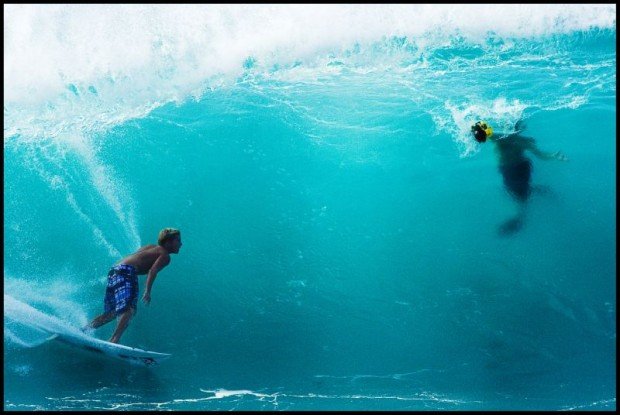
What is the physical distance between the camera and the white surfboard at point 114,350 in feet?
21.3

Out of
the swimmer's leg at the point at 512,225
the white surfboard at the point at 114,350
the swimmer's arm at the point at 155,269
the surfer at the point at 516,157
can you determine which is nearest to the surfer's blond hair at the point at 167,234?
the swimmer's arm at the point at 155,269

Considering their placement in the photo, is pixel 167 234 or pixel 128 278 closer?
pixel 128 278

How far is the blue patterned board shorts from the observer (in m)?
6.51

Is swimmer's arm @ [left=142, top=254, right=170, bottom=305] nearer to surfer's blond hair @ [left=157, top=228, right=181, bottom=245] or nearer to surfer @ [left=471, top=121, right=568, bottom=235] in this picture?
surfer's blond hair @ [left=157, top=228, right=181, bottom=245]

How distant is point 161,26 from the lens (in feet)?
38.6

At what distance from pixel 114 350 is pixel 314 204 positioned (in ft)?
12.6

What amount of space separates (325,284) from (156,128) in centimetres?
461

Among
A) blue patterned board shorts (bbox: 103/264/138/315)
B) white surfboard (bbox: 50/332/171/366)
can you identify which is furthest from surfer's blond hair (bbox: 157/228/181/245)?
white surfboard (bbox: 50/332/171/366)

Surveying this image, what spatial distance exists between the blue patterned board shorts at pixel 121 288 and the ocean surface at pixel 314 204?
647 millimetres

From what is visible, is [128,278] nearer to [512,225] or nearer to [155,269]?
[155,269]

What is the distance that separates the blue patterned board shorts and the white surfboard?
0.45 m

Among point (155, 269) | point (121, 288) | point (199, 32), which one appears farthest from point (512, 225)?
point (199, 32)

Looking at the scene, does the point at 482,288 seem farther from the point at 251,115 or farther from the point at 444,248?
the point at 251,115

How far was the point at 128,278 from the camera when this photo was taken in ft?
21.4
